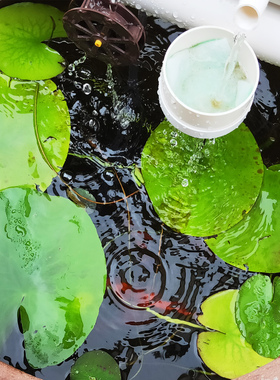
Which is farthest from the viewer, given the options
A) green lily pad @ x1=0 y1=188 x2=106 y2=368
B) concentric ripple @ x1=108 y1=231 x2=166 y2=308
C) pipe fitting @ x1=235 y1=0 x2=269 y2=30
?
concentric ripple @ x1=108 y1=231 x2=166 y2=308

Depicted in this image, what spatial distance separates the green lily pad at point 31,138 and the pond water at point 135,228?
48 millimetres

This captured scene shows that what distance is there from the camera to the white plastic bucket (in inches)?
39.5

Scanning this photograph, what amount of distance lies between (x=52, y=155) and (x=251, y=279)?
27.7 inches

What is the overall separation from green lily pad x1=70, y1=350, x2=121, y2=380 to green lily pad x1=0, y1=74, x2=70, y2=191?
0.51m

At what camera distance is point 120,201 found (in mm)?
1360

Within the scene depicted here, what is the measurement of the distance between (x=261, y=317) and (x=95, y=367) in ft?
1.61

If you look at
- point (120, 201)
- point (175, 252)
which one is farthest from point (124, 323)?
point (120, 201)

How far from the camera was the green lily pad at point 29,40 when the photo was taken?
134cm

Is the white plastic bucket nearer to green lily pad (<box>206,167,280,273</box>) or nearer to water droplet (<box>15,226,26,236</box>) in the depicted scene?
green lily pad (<box>206,167,280,273</box>)

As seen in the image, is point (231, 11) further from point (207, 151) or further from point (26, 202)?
point (26, 202)

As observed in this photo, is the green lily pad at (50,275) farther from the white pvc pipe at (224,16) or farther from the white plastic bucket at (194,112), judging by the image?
the white pvc pipe at (224,16)

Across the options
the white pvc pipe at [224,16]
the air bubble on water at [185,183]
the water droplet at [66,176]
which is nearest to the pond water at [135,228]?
the water droplet at [66,176]

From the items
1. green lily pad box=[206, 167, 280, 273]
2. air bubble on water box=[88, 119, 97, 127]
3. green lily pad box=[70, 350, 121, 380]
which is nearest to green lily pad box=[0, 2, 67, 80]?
air bubble on water box=[88, 119, 97, 127]

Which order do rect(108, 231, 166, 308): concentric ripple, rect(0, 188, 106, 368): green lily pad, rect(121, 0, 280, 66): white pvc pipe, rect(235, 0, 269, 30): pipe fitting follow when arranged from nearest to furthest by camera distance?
rect(235, 0, 269, 30): pipe fitting < rect(121, 0, 280, 66): white pvc pipe < rect(0, 188, 106, 368): green lily pad < rect(108, 231, 166, 308): concentric ripple
